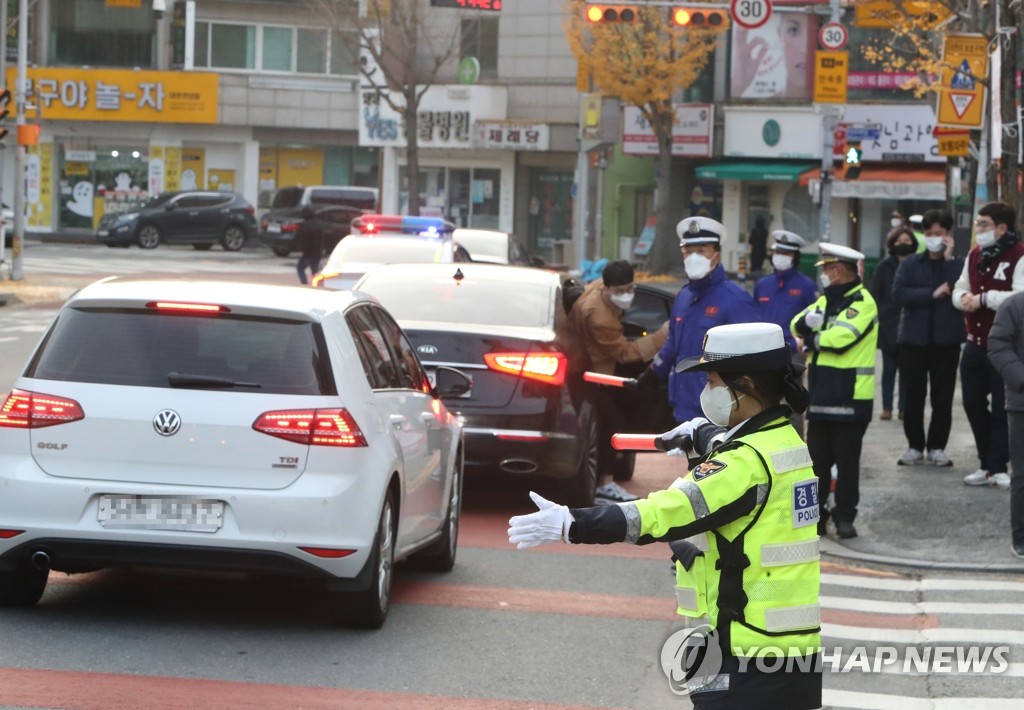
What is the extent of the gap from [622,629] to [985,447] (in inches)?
210

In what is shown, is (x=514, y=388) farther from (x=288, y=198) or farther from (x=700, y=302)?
(x=288, y=198)

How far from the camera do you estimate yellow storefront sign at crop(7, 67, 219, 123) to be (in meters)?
56.4

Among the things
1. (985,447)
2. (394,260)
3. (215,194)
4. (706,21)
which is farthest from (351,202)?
(985,447)

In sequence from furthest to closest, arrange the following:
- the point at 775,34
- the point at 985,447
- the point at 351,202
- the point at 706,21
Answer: the point at 351,202, the point at 775,34, the point at 706,21, the point at 985,447

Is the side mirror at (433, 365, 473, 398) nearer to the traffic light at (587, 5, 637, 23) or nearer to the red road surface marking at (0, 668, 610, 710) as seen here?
the red road surface marking at (0, 668, 610, 710)

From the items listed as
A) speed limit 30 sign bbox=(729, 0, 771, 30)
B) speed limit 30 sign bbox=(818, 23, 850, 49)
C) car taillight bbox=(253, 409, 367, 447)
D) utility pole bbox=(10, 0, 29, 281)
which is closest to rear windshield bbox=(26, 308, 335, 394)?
car taillight bbox=(253, 409, 367, 447)

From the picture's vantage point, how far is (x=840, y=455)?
1043 centimetres

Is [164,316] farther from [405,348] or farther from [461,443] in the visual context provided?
[461,443]

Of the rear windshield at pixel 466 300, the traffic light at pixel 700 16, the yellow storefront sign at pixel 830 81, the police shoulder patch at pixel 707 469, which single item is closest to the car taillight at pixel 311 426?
the police shoulder patch at pixel 707 469

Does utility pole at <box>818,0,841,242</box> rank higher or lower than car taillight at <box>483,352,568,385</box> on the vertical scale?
higher

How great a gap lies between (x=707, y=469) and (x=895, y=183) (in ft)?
130

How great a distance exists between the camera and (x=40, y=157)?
57.5 meters

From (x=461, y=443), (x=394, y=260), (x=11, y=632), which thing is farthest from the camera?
(x=394, y=260)

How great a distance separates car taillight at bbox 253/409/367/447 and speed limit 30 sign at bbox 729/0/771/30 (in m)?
20.1
